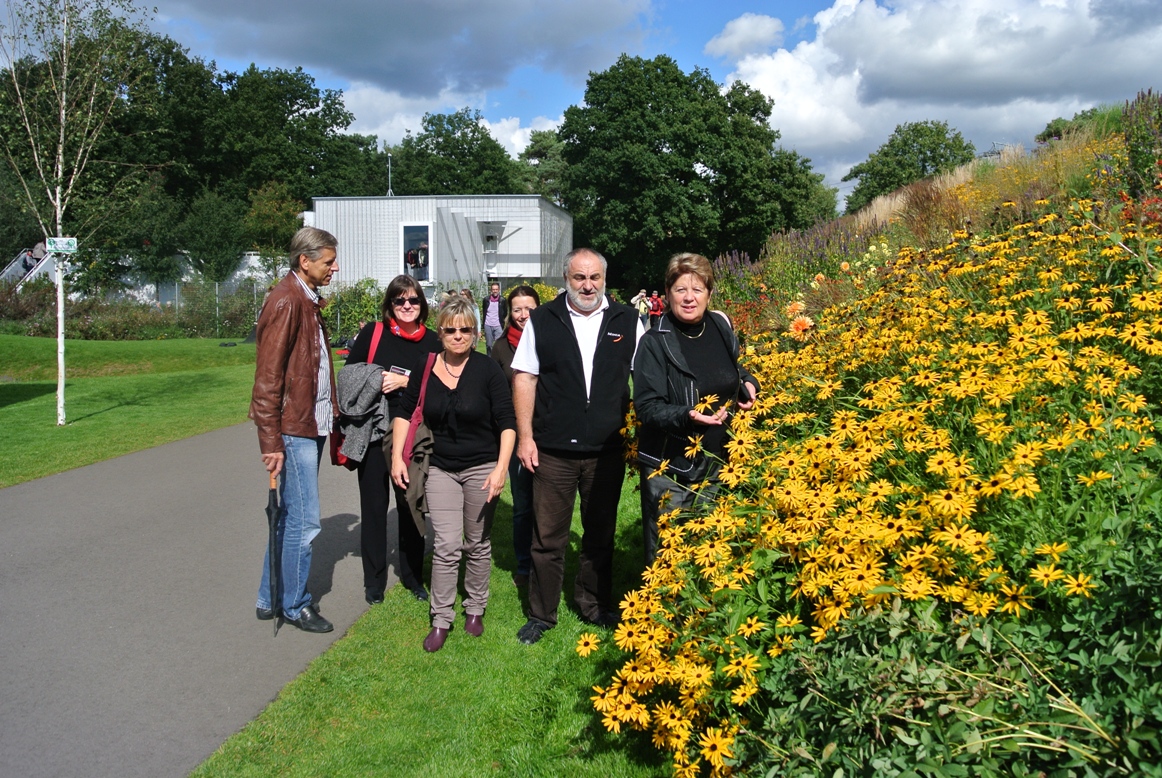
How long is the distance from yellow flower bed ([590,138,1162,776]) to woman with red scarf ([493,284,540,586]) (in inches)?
104

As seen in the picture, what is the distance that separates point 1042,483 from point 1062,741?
93cm

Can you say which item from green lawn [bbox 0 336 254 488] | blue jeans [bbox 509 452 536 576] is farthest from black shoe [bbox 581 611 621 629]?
green lawn [bbox 0 336 254 488]

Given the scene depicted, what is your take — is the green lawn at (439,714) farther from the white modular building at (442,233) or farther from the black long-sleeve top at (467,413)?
the white modular building at (442,233)

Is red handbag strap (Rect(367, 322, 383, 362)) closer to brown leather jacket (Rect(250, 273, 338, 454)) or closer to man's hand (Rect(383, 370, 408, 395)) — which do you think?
man's hand (Rect(383, 370, 408, 395))

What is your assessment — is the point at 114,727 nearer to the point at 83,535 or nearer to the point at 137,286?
the point at 83,535

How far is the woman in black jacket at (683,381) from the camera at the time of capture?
14.2ft

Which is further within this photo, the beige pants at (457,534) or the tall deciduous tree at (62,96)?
the tall deciduous tree at (62,96)

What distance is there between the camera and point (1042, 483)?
2803 mm

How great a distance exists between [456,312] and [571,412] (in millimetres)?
966

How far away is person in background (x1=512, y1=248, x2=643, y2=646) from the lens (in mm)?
4855

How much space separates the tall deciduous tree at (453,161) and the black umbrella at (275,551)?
248ft

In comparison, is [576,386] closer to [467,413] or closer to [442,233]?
[467,413]

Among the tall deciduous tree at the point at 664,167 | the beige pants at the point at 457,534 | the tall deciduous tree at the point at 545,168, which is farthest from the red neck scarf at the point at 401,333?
the tall deciduous tree at the point at 545,168

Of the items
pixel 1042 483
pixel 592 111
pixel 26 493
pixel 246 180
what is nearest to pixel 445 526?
pixel 1042 483
